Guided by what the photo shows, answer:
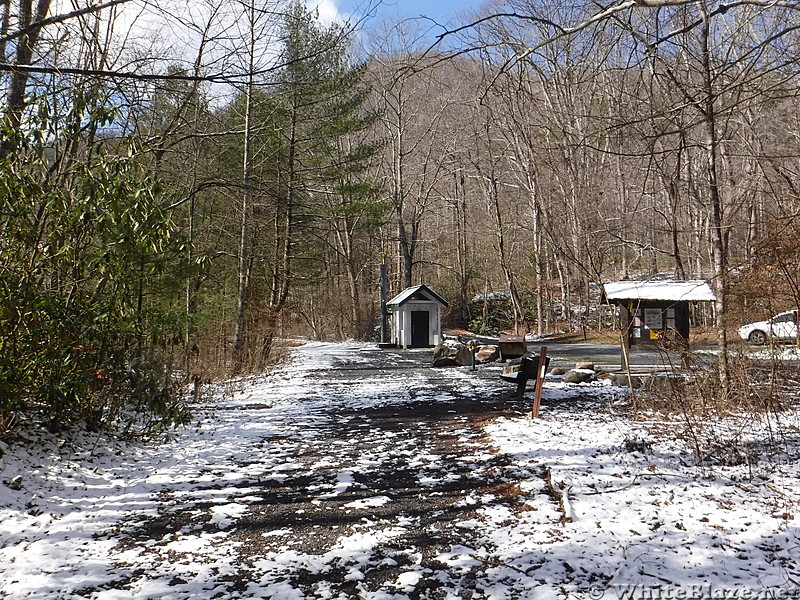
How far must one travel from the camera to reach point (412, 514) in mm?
4711

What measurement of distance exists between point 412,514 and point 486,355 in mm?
13668

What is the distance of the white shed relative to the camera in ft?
79.9

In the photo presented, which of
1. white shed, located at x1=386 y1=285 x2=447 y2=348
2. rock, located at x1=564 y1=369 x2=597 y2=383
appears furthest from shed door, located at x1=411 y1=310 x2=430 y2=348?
rock, located at x1=564 y1=369 x2=597 y2=383

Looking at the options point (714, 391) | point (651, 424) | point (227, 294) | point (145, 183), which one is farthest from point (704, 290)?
point (227, 294)

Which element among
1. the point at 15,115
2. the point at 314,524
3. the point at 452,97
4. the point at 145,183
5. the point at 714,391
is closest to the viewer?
the point at 314,524

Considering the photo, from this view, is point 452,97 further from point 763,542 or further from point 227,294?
point 763,542

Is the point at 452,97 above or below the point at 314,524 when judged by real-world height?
above

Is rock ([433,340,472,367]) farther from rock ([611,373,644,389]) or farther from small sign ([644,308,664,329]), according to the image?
small sign ([644,308,664,329])

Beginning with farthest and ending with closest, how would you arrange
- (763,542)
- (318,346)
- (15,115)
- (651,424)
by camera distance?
(318,346)
(651,424)
(15,115)
(763,542)

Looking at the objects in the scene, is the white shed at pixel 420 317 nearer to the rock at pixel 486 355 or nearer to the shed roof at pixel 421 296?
the shed roof at pixel 421 296

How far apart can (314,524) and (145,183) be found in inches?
160

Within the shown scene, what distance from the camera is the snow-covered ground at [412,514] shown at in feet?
11.6

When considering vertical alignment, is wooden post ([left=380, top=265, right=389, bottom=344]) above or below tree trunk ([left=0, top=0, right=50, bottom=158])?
below

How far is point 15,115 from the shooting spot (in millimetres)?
5750
